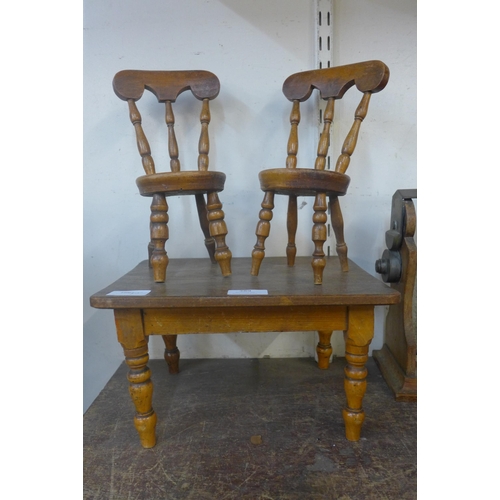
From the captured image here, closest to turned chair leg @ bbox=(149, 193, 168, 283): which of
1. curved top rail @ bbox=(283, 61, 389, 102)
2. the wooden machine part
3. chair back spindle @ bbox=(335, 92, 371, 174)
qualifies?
chair back spindle @ bbox=(335, 92, 371, 174)

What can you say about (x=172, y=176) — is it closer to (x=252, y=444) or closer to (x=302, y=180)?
(x=302, y=180)

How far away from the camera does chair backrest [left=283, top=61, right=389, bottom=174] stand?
39.2 inches

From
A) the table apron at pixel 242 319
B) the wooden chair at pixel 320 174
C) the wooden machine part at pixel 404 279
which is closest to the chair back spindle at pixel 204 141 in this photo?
the wooden chair at pixel 320 174

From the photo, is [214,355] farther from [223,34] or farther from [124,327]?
[223,34]

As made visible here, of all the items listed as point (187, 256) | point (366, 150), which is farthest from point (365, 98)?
point (187, 256)

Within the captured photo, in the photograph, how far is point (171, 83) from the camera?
1.16 metres

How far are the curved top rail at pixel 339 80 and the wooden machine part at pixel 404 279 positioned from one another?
35cm

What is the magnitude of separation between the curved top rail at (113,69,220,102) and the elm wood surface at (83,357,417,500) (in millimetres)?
987

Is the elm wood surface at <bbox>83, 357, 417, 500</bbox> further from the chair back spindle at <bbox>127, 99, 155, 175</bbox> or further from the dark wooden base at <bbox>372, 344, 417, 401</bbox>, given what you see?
the chair back spindle at <bbox>127, 99, 155, 175</bbox>

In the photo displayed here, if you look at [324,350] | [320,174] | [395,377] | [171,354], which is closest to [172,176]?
[320,174]

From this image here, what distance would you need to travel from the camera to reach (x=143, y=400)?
2.89 ft

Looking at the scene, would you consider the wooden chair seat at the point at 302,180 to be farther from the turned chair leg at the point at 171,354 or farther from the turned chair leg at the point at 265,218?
the turned chair leg at the point at 171,354

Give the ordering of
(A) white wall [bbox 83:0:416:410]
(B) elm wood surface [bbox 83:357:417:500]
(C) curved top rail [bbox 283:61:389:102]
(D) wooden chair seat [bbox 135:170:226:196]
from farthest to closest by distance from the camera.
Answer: (A) white wall [bbox 83:0:416:410] < (C) curved top rail [bbox 283:61:389:102] < (D) wooden chair seat [bbox 135:170:226:196] < (B) elm wood surface [bbox 83:357:417:500]

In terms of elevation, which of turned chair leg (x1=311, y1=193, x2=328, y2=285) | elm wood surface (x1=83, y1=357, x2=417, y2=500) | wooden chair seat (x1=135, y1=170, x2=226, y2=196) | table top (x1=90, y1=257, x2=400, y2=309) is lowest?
elm wood surface (x1=83, y1=357, x2=417, y2=500)
